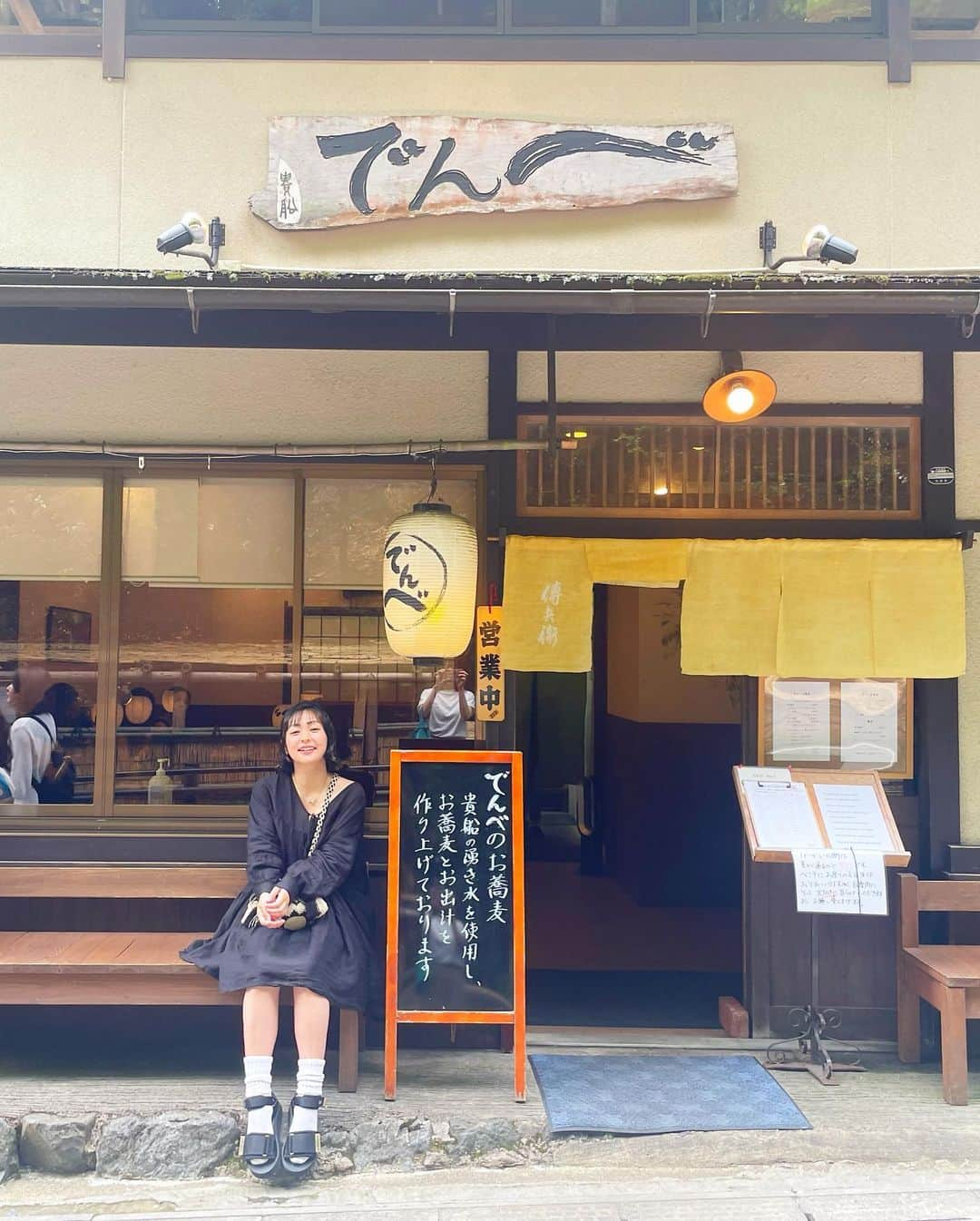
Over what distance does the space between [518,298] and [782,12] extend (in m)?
3.33

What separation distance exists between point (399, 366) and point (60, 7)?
10.7 ft

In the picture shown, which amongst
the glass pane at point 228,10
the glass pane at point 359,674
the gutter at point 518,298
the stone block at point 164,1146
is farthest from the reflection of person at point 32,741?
the glass pane at point 228,10

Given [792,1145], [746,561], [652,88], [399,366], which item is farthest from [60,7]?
[792,1145]

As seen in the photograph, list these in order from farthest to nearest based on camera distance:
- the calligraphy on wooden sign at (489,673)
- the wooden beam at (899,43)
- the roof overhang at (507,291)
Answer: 1. the wooden beam at (899,43)
2. the calligraphy on wooden sign at (489,673)
3. the roof overhang at (507,291)

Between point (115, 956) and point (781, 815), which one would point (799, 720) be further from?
point (115, 956)

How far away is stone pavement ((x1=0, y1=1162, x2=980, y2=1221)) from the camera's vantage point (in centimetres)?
437

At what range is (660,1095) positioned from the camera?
17.5 feet

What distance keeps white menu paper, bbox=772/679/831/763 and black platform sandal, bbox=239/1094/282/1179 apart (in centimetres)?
356

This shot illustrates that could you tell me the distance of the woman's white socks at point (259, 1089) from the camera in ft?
15.3

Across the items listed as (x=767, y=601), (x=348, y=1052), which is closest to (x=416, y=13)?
(x=767, y=601)

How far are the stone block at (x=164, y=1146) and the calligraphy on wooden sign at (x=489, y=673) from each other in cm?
260

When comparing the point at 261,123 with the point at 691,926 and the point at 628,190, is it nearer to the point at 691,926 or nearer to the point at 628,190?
the point at 628,190

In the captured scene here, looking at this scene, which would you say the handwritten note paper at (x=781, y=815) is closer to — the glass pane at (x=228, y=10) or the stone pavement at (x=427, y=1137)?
the stone pavement at (x=427, y=1137)

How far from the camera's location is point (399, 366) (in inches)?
245
